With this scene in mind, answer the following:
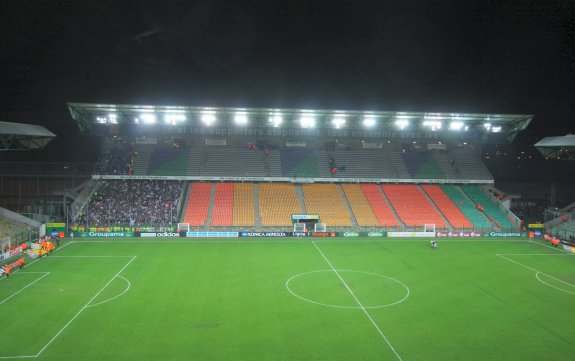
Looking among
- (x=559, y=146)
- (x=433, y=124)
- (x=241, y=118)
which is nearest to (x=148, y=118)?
(x=241, y=118)

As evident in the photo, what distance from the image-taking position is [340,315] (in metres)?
18.5

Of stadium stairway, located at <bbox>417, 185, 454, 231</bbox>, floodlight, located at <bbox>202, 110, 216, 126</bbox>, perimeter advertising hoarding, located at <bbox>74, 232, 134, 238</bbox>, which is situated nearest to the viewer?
perimeter advertising hoarding, located at <bbox>74, 232, 134, 238</bbox>

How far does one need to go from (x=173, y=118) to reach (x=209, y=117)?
4.20 metres

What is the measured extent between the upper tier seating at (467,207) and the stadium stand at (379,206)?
8.54m

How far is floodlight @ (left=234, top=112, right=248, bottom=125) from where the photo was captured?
45281mm

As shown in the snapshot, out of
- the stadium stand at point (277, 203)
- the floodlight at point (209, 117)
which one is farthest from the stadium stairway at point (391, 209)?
the floodlight at point (209, 117)

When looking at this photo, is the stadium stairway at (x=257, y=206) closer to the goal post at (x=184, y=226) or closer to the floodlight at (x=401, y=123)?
the goal post at (x=184, y=226)

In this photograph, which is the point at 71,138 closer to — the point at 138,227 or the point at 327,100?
the point at 138,227

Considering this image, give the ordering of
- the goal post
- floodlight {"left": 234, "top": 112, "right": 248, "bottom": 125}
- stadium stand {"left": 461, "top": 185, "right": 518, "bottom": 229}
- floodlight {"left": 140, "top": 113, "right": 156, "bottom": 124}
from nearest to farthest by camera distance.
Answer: the goal post < stadium stand {"left": 461, "top": 185, "right": 518, "bottom": 229} < floodlight {"left": 234, "top": 112, "right": 248, "bottom": 125} < floodlight {"left": 140, "top": 113, "right": 156, "bottom": 124}

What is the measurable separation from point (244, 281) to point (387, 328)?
9.43 meters

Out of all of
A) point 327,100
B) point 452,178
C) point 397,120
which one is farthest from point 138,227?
point 452,178

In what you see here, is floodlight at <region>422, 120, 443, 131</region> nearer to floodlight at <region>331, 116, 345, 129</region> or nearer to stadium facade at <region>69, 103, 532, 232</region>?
stadium facade at <region>69, 103, 532, 232</region>

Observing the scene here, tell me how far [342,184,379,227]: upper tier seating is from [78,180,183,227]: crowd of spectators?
19085mm

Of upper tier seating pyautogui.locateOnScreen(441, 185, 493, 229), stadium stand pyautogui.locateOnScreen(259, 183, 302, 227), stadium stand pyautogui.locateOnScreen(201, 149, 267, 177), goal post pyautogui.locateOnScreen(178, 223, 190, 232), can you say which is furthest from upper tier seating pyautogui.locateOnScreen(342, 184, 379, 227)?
goal post pyautogui.locateOnScreen(178, 223, 190, 232)
